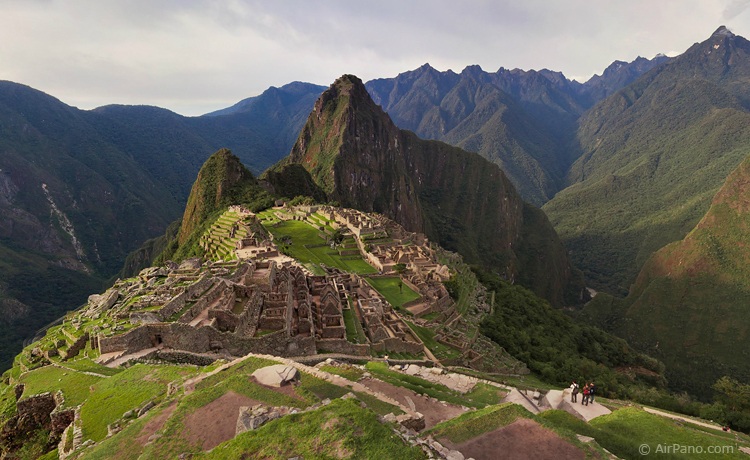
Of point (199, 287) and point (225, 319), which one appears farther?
point (199, 287)

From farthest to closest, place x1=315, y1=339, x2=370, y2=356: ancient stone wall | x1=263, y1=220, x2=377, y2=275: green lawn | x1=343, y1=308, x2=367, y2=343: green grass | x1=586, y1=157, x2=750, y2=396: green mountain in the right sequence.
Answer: x1=586, y1=157, x2=750, y2=396: green mountain
x1=263, y1=220, x2=377, y2=275: green lawn
x1=343, y1=308, x2=367, y2=343: green grass
x1=315, y1=339, x2=370, y2=356: ancient stone wall

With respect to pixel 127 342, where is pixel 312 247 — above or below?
above

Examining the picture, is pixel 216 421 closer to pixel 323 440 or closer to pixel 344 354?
pixel 323 440

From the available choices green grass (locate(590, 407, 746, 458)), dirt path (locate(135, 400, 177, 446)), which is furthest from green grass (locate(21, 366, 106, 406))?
green grass (locate(590, 407, 746, 458))

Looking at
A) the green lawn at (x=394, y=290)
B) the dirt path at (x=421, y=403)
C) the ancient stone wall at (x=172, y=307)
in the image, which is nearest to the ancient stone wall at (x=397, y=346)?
the green lawn at (x=394, y=290)

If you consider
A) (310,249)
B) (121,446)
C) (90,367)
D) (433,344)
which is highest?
(310,249)

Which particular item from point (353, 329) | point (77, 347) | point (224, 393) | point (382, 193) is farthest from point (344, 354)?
point (382, 193)

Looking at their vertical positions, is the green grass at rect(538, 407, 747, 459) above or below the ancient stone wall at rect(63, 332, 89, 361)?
above

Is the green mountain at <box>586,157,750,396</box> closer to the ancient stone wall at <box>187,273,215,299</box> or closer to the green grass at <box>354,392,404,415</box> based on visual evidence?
the green grass at <box>354,392,404,415</box>
